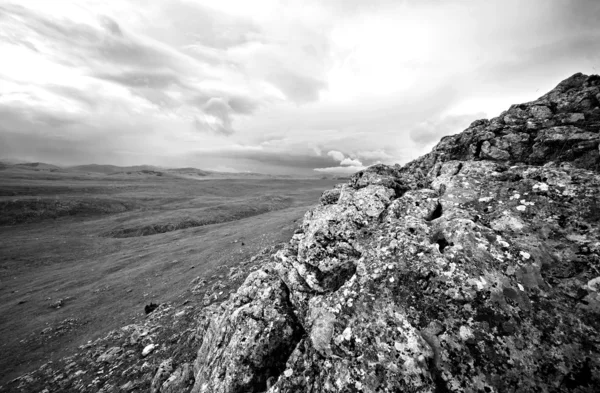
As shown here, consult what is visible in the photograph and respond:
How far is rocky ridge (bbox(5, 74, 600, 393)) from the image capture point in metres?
6.18

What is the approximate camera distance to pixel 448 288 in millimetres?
7340

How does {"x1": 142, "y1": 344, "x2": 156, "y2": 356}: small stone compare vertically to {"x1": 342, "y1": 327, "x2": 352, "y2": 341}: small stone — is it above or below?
below

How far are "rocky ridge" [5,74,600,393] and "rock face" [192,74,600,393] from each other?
38 millimetres

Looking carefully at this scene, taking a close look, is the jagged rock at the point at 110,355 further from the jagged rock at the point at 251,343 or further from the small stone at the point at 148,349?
the jagged rock at the point at 251,343

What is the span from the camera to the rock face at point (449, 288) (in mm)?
6160

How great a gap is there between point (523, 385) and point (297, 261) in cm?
791

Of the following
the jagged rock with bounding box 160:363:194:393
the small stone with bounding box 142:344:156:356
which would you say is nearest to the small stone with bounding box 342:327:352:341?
the jagged rock with bounding box 160:363:194:393

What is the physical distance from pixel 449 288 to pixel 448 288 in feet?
0.09

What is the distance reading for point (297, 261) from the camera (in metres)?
11.2

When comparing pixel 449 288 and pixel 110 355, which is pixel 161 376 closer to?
pixel 110 355

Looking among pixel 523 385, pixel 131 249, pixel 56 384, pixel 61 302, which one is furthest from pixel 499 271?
pixel 131 249

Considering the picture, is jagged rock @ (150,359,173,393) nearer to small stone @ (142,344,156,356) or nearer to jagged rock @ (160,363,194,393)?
jagged rock @ (160,363,194,393)

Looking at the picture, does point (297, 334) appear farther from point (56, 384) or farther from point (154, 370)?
point (56, 384)

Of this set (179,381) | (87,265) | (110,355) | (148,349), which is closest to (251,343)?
(179,381)
